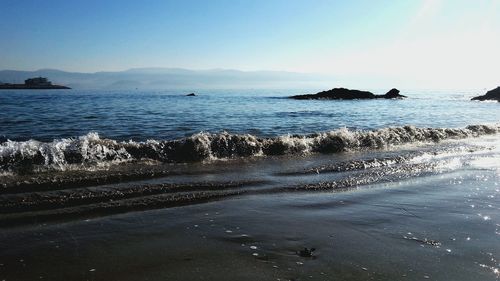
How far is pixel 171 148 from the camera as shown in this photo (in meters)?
14.4

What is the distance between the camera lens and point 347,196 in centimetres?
936

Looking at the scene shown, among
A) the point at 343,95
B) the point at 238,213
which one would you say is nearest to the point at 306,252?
the point at 238,213

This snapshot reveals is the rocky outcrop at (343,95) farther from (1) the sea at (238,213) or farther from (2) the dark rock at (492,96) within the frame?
(1) the sea at (238,213)

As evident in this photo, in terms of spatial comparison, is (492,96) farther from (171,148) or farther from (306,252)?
(306,252)

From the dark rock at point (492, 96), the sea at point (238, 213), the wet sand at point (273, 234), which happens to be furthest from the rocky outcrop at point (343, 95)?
the wet sand at point (273, 234)

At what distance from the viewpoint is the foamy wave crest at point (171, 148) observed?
39.6 ft

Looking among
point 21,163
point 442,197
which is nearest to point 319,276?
point 442,197

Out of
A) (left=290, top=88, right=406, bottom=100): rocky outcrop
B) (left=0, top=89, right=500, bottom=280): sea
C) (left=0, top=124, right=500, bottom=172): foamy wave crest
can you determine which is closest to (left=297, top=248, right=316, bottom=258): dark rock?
(left=0, top=89, right=500, bottom=280): sea

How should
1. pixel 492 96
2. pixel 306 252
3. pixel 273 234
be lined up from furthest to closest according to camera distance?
pixel 492 96 < pixel 273 234 < pixel 306 252

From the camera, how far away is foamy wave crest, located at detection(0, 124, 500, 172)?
12070mm

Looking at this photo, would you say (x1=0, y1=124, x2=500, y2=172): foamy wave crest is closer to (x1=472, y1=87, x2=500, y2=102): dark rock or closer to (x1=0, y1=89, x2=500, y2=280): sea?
(x1=0, y1=89, x2=500, y2=280): sea

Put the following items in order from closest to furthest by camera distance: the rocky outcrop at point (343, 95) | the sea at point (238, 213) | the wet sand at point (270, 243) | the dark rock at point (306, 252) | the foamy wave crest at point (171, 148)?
the wet sand at point (270, 243), the sea at point (238, 213), the dark rock at point (306, 252), the foamy wave crest at point (171, 148), the rocky outcrop at point (343, 95)

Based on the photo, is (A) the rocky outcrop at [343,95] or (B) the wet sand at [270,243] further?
(A) the rocky outcrop at [343,95]

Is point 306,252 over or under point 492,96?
under
